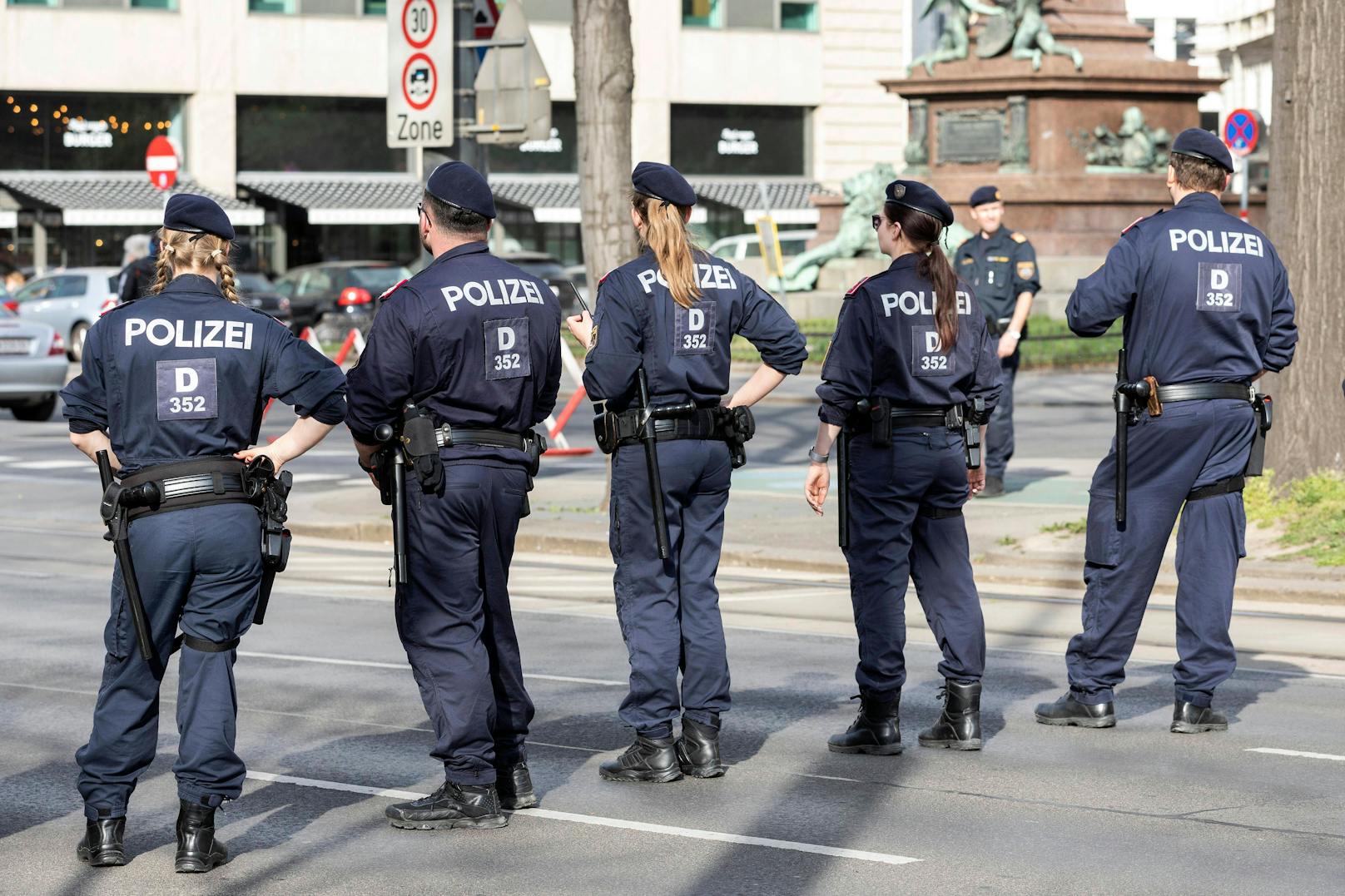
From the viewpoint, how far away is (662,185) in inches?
279

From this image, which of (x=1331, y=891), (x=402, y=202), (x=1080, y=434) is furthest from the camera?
(x=402, y=202)

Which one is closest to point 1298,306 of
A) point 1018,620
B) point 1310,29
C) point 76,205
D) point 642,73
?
point 1310,29

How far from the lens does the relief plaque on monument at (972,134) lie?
31125 mm

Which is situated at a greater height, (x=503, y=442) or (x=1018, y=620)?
(x=503, y=442)

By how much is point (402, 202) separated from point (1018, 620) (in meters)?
43.6

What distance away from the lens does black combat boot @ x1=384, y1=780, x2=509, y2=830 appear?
6.50 metres

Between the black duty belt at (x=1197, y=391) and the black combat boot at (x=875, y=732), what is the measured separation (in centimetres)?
145

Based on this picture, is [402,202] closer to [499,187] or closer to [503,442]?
[499,187]

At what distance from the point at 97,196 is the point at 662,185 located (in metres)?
45.2

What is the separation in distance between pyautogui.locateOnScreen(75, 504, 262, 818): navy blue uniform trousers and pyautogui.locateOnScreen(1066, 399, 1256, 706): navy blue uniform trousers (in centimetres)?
329

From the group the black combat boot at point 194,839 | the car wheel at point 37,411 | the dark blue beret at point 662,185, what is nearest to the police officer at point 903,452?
the dark blue beret at point 662,185

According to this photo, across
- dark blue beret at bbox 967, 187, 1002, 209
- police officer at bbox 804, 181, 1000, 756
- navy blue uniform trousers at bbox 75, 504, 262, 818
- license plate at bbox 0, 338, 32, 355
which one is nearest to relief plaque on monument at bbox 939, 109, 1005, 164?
license plate at bbox 0, 338, 32, 355

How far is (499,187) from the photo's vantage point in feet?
179

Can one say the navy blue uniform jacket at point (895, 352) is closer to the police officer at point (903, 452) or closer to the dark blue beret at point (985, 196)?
the police officer at point (903, 452)
